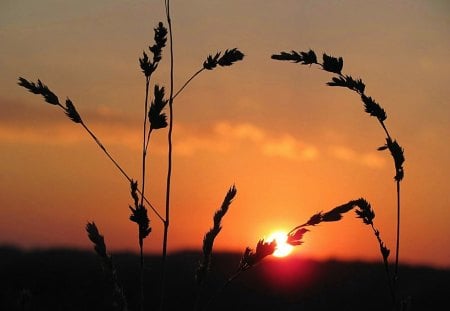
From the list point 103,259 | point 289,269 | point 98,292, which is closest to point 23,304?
point 103,259

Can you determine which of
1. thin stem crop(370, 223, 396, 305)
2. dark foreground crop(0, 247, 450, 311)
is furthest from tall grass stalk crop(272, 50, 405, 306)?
dark foreground crop(0, 247, 450, 311)

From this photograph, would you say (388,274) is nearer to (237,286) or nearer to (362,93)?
(362,93)

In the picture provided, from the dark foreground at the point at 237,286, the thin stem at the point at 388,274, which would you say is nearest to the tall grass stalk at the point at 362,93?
the thin stem at the point at 388,274

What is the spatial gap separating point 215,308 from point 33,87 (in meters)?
10.3

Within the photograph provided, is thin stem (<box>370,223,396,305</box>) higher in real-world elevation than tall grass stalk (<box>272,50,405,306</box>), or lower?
lower

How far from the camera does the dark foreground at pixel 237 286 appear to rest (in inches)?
470

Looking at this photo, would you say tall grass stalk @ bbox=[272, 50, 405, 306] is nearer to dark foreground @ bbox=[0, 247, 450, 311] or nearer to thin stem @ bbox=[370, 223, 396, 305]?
thin stem @ bbox=[370, 223, 396, 305]

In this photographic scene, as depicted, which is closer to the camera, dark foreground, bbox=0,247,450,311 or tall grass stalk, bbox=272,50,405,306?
tall grass stalk, bbox=272,50,405,306

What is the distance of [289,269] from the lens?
632 inches

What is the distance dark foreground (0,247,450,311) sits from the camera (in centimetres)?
1195

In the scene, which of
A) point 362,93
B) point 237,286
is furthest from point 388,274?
point 237,286

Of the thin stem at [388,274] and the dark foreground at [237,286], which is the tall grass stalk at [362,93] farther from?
the dark foreground at [237,286]

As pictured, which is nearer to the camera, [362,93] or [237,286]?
[362,93]

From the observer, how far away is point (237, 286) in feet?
46.8
